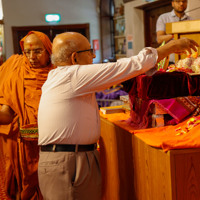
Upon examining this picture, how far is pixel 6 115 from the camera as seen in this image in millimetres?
2742

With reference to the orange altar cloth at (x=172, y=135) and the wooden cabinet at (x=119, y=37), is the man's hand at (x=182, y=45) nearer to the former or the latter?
the orange altar cloth at (x=172, y=135)

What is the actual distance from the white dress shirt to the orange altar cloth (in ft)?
0.94

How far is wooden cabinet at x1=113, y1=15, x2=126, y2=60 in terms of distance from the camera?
986cm

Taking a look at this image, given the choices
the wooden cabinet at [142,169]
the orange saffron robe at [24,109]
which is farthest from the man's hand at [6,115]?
the wooden cabinet at [142,169]

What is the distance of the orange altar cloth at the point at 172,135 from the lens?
1.70 m

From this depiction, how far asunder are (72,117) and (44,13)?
9.23m

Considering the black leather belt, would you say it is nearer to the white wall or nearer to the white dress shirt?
the white dress shirt

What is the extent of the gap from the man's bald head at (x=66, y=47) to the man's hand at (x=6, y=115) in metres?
0.93

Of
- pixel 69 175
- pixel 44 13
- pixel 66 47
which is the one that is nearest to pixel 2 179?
pixel 69 175

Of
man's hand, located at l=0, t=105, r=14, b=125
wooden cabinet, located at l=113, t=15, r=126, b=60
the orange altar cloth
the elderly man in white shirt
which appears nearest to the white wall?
wooden cabinet, located at l=113, t=15, r=126, b=60

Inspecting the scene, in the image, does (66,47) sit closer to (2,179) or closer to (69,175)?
(69,175)

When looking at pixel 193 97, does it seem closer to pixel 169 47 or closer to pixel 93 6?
pixel 169 47

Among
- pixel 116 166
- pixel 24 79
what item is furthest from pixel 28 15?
pixel 116 166

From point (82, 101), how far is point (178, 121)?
1.89ft
